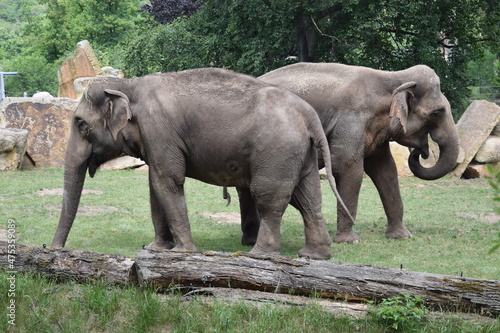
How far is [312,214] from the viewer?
7.71 metres

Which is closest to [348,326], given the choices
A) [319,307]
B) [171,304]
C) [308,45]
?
[319,307]

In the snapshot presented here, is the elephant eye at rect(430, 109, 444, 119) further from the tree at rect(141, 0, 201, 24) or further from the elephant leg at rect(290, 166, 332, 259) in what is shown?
the tree at rect(141, 0, 201, 24)

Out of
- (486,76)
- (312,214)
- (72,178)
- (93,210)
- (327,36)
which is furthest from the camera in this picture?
(486,76)

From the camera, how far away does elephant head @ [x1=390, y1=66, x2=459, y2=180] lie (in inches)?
350

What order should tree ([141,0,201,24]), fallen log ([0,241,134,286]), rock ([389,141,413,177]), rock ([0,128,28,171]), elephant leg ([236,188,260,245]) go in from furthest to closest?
tree ([141,0,201,24]) → rock ([389,141,413,177]) → rock ([0,128,28,171]) → elephant leg ([236,188,260,245]) → fallen log ([0,241,134,286])

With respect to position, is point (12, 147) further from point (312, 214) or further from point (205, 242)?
point (312, 214)

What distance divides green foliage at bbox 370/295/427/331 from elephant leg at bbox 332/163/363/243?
134 inches

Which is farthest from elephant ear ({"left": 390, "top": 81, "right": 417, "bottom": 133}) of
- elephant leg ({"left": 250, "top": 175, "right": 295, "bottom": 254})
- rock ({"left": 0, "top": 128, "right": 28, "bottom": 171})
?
rock ({"left": 0, "top": 128, "right": 28, "bottom": 171})

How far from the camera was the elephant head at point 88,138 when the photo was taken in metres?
7.69

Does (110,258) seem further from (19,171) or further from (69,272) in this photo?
(19,171)

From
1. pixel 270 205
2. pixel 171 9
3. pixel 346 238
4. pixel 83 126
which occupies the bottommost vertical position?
pixel 346 238

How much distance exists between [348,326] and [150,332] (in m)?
1.57

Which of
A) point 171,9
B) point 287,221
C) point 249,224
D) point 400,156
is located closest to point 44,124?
point 400,156

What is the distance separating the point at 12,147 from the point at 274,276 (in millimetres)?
11514
